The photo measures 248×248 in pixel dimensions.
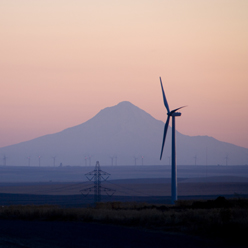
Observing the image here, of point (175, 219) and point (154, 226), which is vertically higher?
point (175, 219)

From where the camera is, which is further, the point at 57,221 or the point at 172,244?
the point at 57,221

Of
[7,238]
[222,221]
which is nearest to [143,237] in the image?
[222,221]

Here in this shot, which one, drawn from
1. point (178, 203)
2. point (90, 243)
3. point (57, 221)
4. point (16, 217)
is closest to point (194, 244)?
point (90, 243)

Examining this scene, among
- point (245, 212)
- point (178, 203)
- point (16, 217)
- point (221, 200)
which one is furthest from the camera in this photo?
point (178, 203)

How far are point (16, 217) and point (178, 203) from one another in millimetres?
16333

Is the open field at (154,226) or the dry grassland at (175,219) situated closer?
the open field at (154,226)

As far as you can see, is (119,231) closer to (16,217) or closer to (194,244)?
(194,244)

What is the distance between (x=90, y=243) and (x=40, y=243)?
2099 mm

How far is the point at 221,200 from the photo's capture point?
39.7 meters

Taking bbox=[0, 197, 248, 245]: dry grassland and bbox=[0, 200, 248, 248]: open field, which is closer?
bbox=[0, 200, 248, 248]: open field

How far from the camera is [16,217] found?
33188mm

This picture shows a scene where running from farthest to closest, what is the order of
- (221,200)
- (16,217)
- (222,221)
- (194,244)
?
(221,200)
(16,217)
(222,221)
(194,244)

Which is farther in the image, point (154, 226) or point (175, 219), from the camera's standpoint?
point (175, 219)

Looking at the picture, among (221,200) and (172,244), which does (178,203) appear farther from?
(172,244)
